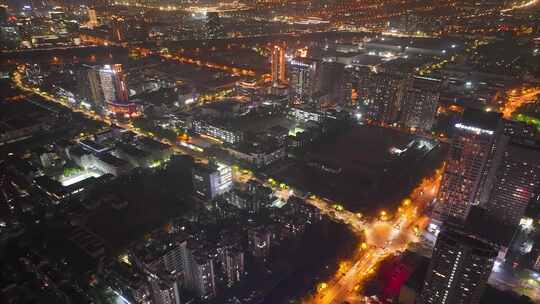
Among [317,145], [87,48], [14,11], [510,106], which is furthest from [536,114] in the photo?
[14,11]

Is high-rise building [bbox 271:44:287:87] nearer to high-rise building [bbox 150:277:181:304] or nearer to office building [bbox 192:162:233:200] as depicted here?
office building [bbox 192:162:233:200]

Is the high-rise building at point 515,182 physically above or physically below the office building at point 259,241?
above

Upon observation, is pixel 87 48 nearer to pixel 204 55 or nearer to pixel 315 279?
pixel 204 55

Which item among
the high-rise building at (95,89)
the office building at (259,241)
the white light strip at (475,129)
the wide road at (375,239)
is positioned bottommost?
the wide road at (375,239)

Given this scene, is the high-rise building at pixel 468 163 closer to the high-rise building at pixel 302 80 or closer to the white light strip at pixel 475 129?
the white light strip at pixel 475 129

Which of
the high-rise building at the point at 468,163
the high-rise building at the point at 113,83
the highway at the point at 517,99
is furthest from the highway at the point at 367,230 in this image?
the highway at the point at 517,99

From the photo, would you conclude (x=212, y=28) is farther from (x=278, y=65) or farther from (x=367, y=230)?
(x=367, y=230)

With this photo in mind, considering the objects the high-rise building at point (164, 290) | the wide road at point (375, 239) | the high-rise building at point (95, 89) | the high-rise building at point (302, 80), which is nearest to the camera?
the high-rise building at point (164, 290)
